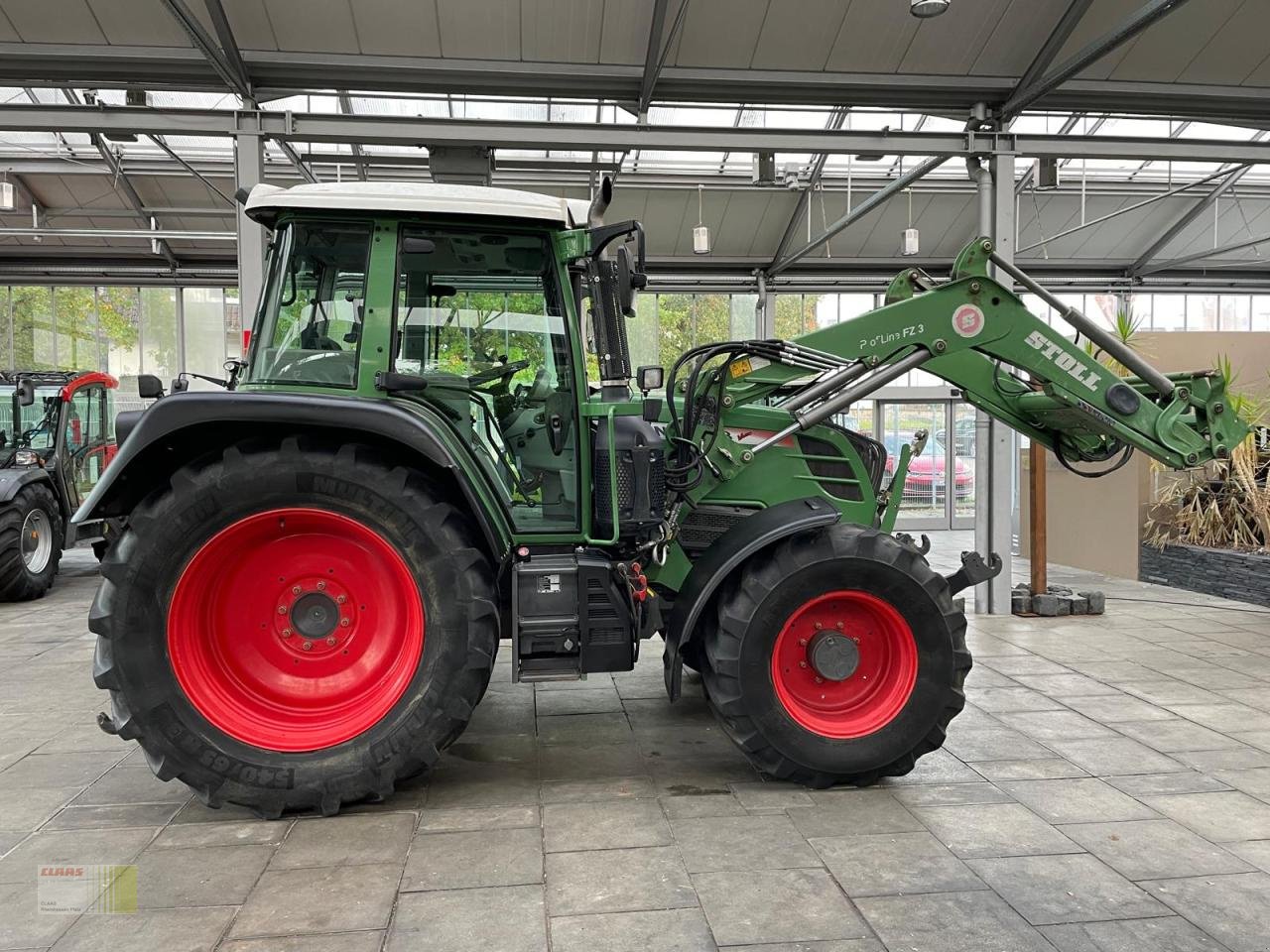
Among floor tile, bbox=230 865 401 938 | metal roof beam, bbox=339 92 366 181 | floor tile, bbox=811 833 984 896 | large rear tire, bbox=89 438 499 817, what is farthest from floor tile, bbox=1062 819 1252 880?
metal roof beam, bbox=339 92 366 181

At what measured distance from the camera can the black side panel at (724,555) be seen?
3.86 m

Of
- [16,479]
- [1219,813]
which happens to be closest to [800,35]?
[1219,813]

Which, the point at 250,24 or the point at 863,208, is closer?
the point at 250,24

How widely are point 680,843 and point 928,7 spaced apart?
575cm

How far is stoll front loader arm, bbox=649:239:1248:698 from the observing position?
171 inches

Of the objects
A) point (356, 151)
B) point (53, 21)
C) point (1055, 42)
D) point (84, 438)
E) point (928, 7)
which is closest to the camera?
point (928, 7)

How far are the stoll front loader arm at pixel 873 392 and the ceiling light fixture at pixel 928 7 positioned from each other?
7.98 feet

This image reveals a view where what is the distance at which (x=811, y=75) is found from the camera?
7207 mm

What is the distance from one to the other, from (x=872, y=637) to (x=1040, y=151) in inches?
211

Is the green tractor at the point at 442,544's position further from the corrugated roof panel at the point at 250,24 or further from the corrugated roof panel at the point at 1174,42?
the corrugated roof panel at the point at 1174,42

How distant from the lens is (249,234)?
6781 millimetres

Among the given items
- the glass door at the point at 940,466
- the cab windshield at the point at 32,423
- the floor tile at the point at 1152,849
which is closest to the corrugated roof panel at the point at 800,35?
the floor tile at the point at 1152,849

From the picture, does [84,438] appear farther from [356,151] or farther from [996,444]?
[996,444]

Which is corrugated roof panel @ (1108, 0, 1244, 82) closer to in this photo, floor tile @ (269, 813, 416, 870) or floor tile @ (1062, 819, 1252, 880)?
floor tile @ (1062, 819, 1252, 880)
